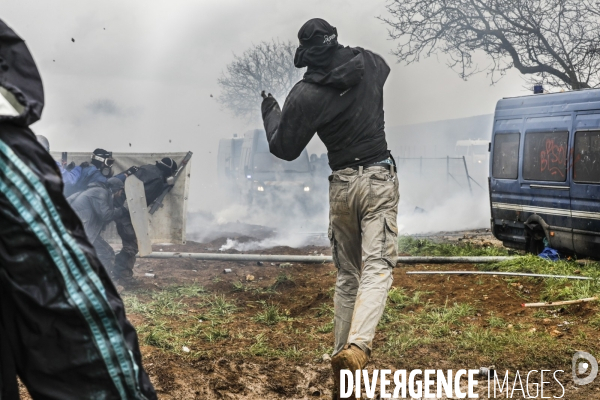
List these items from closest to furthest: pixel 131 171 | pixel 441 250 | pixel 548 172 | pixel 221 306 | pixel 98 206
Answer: pixel 221 306 → pixel 98 206 → pixel 131 171 → pixel 548 172 → pixel 441 250

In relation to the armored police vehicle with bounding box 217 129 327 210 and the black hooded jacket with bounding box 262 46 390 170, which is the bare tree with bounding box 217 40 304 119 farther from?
the black hooded jacket with bounding box 262 46 390 170

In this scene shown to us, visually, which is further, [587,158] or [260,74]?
[260,74]

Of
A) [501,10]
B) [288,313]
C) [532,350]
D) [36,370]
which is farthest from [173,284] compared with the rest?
[501,10]

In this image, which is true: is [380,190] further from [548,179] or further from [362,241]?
[548,179]

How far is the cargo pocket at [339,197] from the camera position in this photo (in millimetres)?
4082

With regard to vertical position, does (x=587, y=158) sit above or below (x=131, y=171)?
above

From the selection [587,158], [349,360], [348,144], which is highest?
[348,144]

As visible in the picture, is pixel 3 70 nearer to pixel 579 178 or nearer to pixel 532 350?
pixel 532 350

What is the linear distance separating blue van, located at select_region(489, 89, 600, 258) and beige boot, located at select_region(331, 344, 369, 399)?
19.9ft

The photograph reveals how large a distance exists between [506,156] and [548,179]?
1024 millimetres

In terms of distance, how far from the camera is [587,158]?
8828 millimetres

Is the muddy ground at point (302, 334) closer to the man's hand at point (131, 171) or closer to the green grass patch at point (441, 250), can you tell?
the green grass patch at point (441, 250)

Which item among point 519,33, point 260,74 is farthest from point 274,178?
point 260,74

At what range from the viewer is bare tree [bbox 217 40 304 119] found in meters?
30.0
